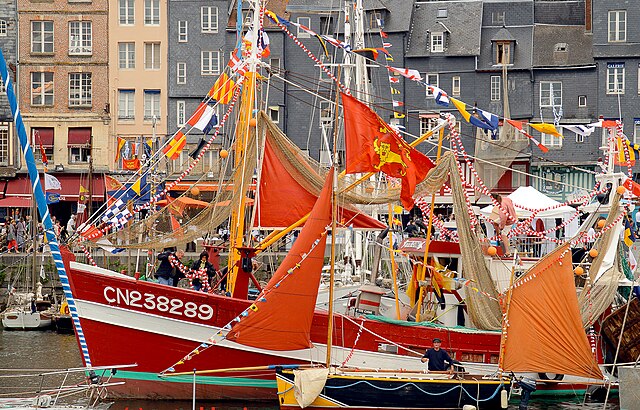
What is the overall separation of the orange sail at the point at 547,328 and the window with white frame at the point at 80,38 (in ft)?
158

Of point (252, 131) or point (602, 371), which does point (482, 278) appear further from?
point (252, 131)

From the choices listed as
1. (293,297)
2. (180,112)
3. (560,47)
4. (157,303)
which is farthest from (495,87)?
(293,297)

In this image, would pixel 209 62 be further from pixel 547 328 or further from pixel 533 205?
pixel 547 328

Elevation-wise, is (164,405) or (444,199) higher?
(444,199)

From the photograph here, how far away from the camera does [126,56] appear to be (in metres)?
73.1

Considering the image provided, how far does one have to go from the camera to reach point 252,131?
33.3 meters

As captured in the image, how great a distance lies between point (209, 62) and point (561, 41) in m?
20.9

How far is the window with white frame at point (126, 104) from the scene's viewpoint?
72938mm

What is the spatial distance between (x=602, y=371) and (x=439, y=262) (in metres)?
5.31

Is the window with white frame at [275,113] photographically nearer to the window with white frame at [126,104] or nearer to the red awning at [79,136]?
the window with white frame at [126,104]

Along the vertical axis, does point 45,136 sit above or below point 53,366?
above

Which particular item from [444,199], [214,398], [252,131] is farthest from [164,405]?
[444,199]

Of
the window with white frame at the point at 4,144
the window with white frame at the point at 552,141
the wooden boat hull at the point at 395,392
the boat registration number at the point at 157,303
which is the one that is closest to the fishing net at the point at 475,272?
the wooden boat hull at the point at 395,392

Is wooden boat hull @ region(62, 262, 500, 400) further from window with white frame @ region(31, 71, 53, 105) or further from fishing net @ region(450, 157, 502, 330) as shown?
window with white frame @ region(31, 71, 53, 105)
